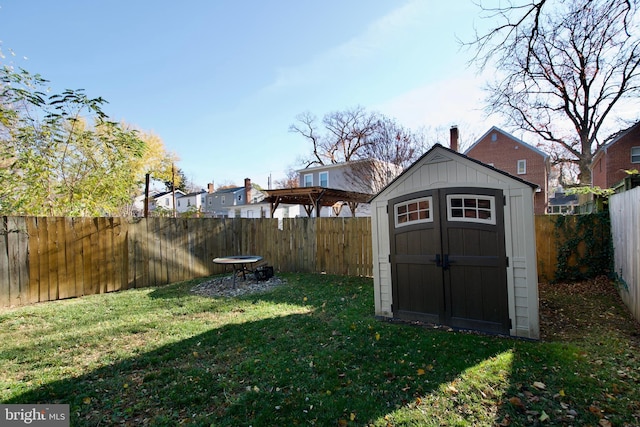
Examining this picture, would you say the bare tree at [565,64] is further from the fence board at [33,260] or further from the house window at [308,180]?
the house window at [308,180]

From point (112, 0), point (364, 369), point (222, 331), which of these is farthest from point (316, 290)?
point (112, 0)

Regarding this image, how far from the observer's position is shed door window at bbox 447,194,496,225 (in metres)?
4.12

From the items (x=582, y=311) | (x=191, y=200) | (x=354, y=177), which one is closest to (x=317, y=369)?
(x=582, y=311)

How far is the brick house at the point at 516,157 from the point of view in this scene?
22.4m

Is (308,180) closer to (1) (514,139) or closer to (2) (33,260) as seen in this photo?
(1) (514,139)

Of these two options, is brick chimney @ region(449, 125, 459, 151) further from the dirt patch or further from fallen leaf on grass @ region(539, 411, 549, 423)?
fallen leaf on grass @ region(539, 411, 549, 423)

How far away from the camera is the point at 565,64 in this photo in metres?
14.5

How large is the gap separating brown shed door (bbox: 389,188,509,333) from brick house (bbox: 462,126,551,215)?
20.3 meters

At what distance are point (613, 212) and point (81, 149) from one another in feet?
37.6

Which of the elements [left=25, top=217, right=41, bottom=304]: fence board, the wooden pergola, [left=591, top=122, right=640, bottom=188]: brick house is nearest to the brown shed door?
the wooden pergola

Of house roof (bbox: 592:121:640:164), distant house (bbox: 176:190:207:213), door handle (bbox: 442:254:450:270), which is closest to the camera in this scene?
door handle (bbox: 442:254:450:270)

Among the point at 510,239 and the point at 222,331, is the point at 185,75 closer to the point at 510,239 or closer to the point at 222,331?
the point at 222,331

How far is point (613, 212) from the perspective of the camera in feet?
19.5

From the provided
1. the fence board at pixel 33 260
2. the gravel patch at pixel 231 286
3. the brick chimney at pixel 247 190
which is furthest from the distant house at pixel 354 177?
the fence board at pixel 33 260
